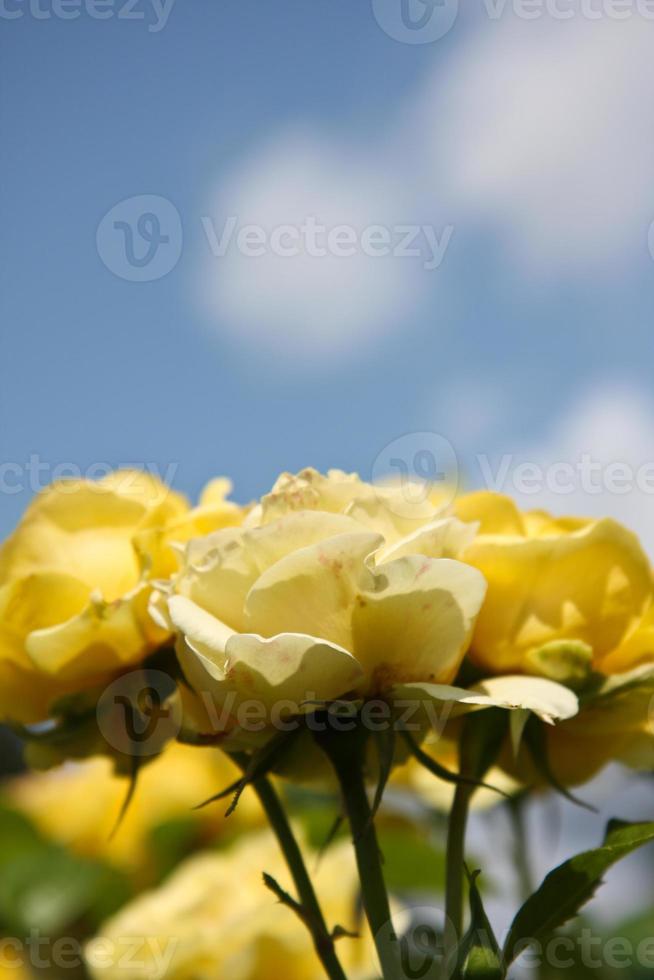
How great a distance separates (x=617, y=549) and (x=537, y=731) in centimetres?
14

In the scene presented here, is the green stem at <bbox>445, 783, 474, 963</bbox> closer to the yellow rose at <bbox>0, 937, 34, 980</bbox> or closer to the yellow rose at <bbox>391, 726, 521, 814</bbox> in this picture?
the yellow rose at <bbox>391, 726, 521, 814</bbox>

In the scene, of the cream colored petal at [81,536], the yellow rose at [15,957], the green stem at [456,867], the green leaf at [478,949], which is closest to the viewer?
the green leaf at [478,949]

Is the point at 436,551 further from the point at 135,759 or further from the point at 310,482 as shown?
the point at 135,759

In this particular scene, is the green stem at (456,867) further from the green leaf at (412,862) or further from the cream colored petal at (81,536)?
the green leaf at (412,862)

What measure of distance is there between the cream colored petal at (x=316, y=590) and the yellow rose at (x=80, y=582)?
117 millimetres

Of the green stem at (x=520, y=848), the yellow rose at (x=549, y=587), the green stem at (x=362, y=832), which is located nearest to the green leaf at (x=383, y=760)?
the green stem at (x=362, y=832)

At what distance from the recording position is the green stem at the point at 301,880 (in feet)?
2.50

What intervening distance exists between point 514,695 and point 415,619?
81 mm

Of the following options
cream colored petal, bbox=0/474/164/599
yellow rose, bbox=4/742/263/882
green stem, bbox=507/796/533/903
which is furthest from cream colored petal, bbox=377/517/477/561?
yellow rose, bbox=4/742/263/882

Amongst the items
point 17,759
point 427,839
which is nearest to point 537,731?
point 427,839

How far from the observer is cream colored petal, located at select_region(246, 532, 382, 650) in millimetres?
708

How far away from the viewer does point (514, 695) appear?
A: 0.74m

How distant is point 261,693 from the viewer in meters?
0.71

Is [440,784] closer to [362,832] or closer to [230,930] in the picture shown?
[230,930]
